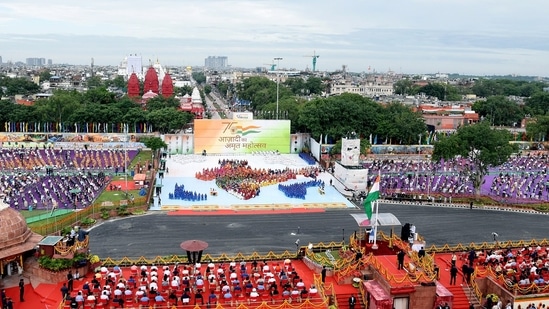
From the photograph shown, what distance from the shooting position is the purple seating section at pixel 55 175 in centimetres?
3588

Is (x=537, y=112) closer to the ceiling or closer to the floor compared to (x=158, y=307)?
closer to the ceiling

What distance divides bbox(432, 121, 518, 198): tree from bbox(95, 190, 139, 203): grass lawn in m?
25.4

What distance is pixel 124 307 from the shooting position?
59.7ft

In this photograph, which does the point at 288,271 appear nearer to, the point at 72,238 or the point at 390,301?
the point at 390,301

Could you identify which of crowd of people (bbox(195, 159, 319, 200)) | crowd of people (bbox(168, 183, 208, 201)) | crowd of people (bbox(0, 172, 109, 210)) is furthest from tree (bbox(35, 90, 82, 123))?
crowd of people (bbox(168, 183, 208, 201))

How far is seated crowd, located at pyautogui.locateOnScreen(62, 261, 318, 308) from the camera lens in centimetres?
1856

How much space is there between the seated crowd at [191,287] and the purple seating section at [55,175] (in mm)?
15358

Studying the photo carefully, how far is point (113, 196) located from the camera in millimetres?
37688

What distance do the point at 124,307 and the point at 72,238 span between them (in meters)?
5.38

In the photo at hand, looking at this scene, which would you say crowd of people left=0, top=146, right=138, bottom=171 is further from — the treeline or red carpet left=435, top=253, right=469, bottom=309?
red carpet left=435, top=253, right=469, bottom=309

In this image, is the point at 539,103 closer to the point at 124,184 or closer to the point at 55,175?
the point at 124,184

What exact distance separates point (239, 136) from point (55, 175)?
20.0m

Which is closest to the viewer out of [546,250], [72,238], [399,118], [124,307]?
[124,307]

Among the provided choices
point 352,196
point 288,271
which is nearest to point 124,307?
point 288,271
